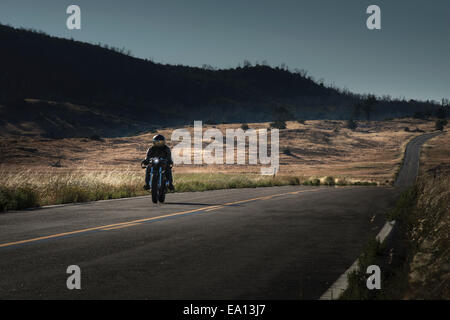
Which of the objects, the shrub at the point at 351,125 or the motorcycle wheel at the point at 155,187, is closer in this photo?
the motorcycle wheel at the point at 155,187

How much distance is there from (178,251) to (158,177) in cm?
906

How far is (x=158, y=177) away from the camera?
17531 mm

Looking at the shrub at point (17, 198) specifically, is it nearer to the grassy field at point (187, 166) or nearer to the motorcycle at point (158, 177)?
Answer: the grassy field at point (187, 166)

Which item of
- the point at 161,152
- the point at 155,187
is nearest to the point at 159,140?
the point at 161,152

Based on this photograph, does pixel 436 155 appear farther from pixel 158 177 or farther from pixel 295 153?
pixel 158 177

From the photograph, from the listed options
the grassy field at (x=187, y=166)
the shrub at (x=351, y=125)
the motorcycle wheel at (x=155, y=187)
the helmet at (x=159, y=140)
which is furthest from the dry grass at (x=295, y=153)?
the helmet at (x=159, y=140)

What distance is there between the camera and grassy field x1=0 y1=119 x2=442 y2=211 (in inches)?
772

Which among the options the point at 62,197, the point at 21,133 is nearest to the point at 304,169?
the point at 21,133

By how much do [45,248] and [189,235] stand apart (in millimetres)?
2827

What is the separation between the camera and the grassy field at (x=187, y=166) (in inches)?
772

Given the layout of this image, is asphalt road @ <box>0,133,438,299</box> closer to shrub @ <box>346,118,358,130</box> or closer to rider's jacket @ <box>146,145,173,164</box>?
rider's jacket @ <box>146,145,173,164</box>

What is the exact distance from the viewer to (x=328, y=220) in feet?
44.7

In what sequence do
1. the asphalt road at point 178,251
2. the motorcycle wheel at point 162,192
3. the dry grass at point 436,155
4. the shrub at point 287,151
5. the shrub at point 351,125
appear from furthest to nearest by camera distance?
1. the shrub at point 351,125
2. the shrub at point 287,151
3. the dry grass at point 436,155
4. the motorcycle wheel at point 162,192
5. the asphalt road at point 178,251

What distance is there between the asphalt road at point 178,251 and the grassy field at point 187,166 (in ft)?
14.5
